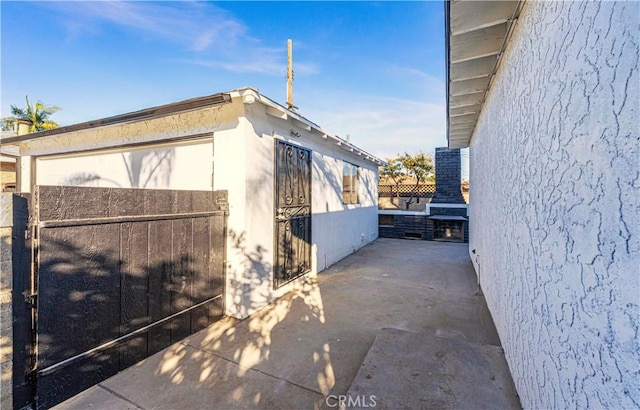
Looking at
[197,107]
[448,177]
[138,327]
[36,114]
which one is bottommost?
[138,327]

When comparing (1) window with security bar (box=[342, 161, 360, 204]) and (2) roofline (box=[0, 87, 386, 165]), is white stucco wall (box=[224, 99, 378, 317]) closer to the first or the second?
(2) roofline (box=[0, 87, 386, 165])

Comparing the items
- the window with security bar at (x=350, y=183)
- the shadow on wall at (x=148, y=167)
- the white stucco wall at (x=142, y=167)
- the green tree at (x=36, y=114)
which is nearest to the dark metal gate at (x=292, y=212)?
the white stucco wall at (x=142, y=167)

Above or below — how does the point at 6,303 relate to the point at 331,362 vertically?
above

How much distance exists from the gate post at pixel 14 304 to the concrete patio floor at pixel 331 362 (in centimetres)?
40

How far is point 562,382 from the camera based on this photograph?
4.66 ft

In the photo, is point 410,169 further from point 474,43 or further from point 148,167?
point 148,167

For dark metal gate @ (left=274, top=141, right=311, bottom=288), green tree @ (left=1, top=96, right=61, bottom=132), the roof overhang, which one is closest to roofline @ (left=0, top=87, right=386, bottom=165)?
dark metal gate @ (left=274, top=141, right=311, bottom=288)

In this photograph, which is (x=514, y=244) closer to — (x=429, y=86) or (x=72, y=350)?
(x=72, y=350)

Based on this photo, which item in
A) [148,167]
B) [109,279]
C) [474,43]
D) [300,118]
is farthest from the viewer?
[148,167]

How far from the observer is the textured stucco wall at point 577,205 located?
0.92 m

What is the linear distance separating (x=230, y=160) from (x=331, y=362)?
307cm

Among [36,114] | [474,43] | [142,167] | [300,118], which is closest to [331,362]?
[474,43]

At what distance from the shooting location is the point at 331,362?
2.98 metres

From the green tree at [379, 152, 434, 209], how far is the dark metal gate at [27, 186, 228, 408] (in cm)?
1446
